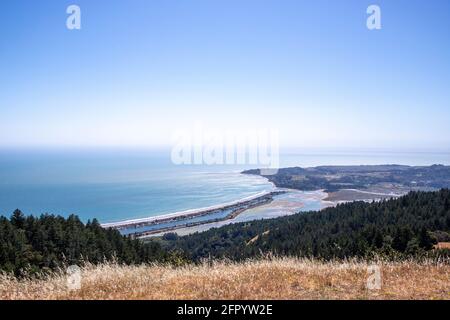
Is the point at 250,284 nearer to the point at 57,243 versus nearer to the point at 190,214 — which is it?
the point at 57,243

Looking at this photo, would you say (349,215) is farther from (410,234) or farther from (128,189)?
(128,189)

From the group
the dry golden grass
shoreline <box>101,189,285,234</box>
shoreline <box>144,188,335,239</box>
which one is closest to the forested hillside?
shoreline <box>144,188,335,239</box>

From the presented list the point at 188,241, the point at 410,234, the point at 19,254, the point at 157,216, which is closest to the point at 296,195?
the point at 157,216

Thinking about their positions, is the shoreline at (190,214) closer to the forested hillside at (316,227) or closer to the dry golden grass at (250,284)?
the forested hillside at (316,227)

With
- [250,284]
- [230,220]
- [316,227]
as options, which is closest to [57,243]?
[250,284]

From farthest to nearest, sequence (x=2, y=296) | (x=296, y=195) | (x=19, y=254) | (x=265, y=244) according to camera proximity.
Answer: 1. (x=296, y=195)
2. (x=265, y=244)
3. (x=19, y=254)
4. (x=2, y=296)

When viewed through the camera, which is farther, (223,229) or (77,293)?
(223,229)

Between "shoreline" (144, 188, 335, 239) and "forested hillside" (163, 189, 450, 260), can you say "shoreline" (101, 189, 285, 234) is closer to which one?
"shoreline" (144, 188, 335, 239)
